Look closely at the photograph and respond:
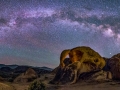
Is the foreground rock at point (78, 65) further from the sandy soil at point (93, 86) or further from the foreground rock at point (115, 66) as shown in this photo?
the sandy soil at point (93, 86)

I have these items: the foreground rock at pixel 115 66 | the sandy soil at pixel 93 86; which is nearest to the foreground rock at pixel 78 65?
the foreground rock at pixel 115 66

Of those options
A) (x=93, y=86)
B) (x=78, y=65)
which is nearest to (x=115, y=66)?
(x=78, y=65)

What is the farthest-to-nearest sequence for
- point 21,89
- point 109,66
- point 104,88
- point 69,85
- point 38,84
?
point 109,66 → point 69,85 → point 21,89 → point 104,88 → point 38,84

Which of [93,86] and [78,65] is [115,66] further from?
[93,86]

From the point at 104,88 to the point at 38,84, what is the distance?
33.0ft

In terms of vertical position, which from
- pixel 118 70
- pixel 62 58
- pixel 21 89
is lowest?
pixel 21 89

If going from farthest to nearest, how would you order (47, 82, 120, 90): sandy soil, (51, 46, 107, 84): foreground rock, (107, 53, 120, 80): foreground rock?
1. (51, 46, 107, 84): foreground rock
2. (107, 53, 120, 80): foreground rock
3. (47, 82, 120, 90): sandy soil

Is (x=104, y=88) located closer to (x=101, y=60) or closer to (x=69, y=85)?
(x=69, y=85)

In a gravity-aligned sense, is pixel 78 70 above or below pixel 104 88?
above

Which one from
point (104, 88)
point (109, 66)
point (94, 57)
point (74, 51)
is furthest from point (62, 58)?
point (104, 88)

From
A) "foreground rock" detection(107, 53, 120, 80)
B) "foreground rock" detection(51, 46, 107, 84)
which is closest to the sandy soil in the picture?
"foreground rock" detection(51, 46, 107, 84)

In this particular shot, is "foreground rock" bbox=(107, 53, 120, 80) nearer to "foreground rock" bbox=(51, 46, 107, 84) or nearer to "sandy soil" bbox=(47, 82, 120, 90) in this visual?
"foreground rock" bbox=(51, 46, 107, 84)

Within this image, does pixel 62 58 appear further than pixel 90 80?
Yes

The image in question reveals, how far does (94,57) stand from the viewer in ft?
134
